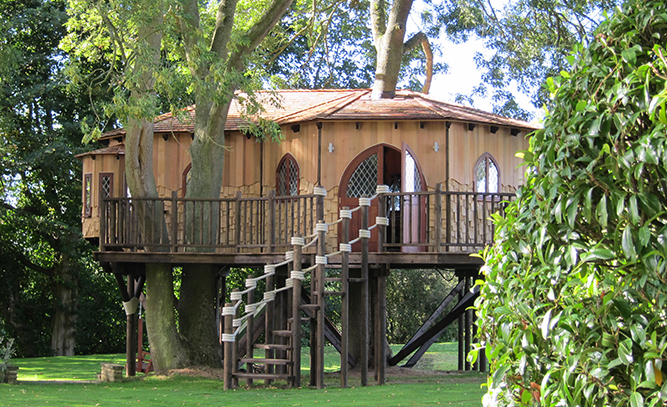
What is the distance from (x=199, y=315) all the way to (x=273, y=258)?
313 centimetres

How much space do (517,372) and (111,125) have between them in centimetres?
2323

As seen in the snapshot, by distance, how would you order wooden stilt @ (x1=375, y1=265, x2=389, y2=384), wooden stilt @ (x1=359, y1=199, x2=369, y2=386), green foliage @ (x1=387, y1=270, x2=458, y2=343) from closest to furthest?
wooden stilt @ (x1=359, y1=199, x2=369, y2=386) < wooden stilt @ (x1=375, y1=265, x2=389, y2=384) < green foliage @ (x1=387, y1=270, x2=458, y2=343)

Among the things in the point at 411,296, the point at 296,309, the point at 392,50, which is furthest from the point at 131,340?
the point at 411,296

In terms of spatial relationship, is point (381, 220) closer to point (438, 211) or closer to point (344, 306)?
point (438, 211)

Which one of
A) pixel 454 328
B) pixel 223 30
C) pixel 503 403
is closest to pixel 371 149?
pixel 223 30

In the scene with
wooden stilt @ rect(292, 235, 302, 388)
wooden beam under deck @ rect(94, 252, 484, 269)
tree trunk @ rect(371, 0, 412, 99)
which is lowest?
wooden stilt @ rect(292, 235, 302, 388)

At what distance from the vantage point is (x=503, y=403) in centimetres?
400

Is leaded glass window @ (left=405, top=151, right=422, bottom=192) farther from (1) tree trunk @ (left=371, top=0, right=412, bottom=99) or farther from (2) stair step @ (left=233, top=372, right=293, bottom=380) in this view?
(2) stair step @ (left=233, top=372, right=293, bottom=380)

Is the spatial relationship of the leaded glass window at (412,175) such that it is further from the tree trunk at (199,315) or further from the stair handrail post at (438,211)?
the tree trunk at (199,315)

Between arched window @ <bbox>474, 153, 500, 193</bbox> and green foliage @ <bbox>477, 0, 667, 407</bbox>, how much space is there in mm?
11761

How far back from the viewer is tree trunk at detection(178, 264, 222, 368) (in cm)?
1592

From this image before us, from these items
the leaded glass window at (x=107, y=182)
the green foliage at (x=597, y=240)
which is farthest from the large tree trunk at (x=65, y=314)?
the green foliage at (x=597, y=240)

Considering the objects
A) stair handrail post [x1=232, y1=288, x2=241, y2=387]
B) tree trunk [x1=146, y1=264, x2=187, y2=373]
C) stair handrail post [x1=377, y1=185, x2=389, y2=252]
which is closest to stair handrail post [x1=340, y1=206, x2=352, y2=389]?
stair handrail post [x1=377, y1=185, x2=389, y2=252]

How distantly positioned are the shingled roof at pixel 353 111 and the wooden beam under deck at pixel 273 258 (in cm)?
258
